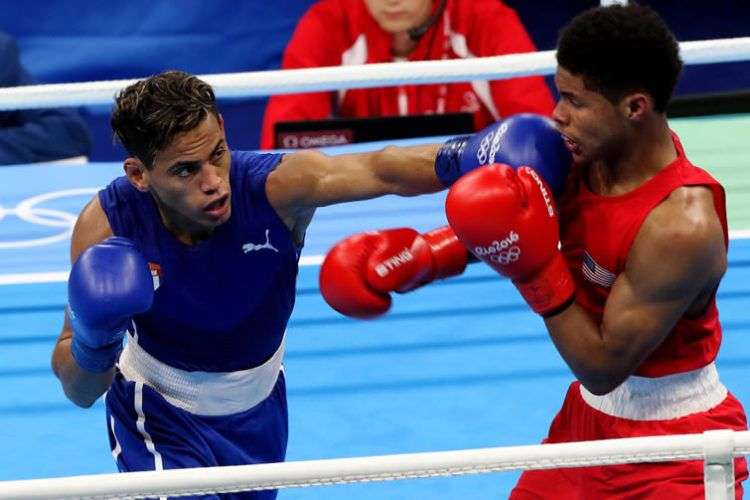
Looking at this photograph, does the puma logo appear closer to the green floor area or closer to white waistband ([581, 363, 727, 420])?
white waistband ([581, 363, 727, 420])

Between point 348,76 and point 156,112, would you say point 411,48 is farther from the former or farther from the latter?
point 156,112

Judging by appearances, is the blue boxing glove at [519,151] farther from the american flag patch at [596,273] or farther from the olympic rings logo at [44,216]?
the olympic rings logo at [44,216]

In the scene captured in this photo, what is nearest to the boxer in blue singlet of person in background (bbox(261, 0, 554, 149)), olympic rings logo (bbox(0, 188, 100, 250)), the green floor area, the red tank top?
the red tank top

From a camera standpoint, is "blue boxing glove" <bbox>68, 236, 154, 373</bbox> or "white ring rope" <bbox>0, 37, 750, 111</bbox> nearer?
"blue boxing glove" <bbox>68, 236, 154, 373</bbox>

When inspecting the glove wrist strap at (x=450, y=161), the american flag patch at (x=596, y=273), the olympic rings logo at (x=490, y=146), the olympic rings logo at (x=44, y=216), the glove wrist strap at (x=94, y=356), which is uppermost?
the olympic rings logo at (x=490, y=146)

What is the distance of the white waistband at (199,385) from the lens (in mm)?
2660

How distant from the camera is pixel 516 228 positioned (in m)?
2.21

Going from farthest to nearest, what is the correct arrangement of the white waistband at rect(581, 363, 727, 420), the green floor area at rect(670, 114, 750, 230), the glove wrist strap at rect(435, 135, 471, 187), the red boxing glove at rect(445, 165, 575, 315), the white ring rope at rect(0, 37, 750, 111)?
1. the green floor area at rect(670, 114, 750, 230)
2. the white ring rope at rect(0, 37, 750, 111)
3. the glove wrist strap at rect(435, 135, 471, 187)
4. the white waistband at rect(581, 363, 727, 420)
5. the red boxing glove at rect(445, 165, 575, 315)

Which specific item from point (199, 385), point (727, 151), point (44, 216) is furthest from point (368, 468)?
point (727, 151)

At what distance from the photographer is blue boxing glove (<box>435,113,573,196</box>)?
241cm

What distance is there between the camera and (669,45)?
2236 millimetres

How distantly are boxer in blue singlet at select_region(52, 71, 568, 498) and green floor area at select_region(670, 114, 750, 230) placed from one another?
2249 mm

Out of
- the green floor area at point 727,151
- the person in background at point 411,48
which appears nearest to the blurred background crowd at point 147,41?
the person in background at point 411,48

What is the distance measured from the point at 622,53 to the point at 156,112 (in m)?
0.82
